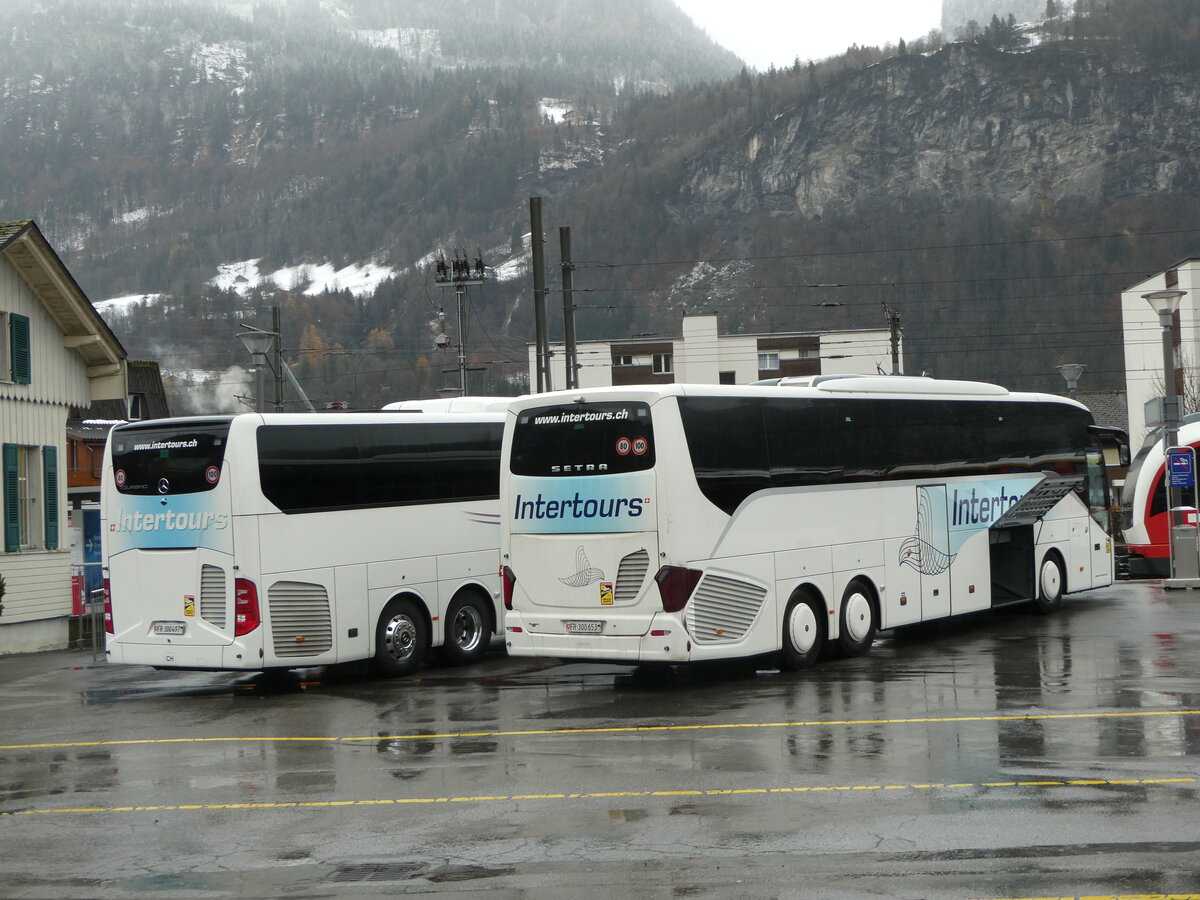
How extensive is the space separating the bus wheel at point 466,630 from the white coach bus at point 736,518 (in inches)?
123

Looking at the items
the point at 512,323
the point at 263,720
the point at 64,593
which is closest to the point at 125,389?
the point at 64,593

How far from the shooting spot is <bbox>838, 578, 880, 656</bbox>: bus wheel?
1895cm

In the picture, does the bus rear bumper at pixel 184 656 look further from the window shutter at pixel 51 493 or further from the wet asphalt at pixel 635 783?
the window shutter at pixel 51 493

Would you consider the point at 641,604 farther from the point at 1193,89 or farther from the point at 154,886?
the point at 1193,89

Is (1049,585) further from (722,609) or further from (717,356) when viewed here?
(717,356)

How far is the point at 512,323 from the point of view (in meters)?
184

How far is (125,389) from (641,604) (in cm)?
1645

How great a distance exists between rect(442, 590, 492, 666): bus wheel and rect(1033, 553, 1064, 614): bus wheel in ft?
28.6

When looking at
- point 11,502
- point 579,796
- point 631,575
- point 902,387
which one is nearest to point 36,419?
point 11,502

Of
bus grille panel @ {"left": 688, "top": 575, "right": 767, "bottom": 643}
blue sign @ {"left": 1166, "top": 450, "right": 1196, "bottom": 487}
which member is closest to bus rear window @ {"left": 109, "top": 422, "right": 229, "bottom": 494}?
bus grille panel @ {"left": 688, "top": 575, "right": 767, "bottom": 643}

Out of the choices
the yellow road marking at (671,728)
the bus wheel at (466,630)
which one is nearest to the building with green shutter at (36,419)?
the bus wheel at (466,630)

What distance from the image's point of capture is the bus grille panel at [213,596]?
17.6 meters

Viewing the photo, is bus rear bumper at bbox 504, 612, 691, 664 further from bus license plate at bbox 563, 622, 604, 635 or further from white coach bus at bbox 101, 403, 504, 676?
white coach bus at bbox 101, 403, 504, 676

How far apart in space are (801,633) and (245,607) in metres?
6.41
